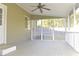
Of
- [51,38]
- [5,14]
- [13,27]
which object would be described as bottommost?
[51,38]

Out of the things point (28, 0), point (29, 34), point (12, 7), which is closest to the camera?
point (28, 0)

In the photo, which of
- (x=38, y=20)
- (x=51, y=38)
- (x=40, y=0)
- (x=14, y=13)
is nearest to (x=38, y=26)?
(x=38, y=20)

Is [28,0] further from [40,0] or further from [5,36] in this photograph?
[5,36]

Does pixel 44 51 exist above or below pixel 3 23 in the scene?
below

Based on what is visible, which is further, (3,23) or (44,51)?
(3,23)

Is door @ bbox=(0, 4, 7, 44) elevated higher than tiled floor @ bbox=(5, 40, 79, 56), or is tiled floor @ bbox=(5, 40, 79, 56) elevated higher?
door @ bbox=(0, 4, 7, 44)

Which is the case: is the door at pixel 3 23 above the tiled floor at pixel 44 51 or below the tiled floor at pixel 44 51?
above

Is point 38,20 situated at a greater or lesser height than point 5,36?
greater

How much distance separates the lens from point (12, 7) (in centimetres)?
959

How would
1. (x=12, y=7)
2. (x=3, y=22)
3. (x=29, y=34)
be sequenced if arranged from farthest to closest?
(x=29, y=34), (x=12, y=7), (x=3, y=22)

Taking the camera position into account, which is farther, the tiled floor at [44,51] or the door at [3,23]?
the door at [3,23]

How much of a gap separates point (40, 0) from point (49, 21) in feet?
34.6

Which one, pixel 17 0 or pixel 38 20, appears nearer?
pixel 17 0

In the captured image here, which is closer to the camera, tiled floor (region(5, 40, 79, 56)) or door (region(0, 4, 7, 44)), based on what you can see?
tiled floor (region(5, 40, 79, 56))
